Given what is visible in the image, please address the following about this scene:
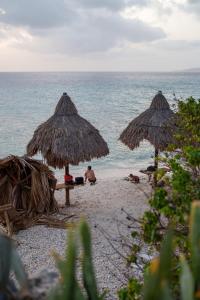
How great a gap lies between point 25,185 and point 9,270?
672 cm

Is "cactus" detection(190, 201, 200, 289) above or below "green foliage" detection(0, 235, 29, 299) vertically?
above

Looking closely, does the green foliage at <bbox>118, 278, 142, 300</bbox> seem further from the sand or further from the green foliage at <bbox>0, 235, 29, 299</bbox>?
the green foliage at <bbox>0, 235, 29, 299</bbox>

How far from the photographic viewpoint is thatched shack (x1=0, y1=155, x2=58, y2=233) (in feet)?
26.2

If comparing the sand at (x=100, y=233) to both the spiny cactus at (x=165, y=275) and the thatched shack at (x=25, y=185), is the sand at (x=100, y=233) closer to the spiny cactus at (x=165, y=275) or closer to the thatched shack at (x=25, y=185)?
the thatched shack at (x=25, y=185)

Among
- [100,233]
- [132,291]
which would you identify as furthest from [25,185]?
[132,291]

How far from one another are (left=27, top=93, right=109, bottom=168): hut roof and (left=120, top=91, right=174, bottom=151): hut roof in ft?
4.52

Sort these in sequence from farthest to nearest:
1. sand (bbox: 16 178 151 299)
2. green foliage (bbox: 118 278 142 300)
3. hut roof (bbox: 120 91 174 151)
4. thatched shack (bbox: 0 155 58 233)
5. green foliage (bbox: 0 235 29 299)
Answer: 1. hut roof (bbox: 120 91 174 151)
2. thatched shack (bbox: 0 155 58 233)
3. sand (bbox: 16 178 151 299)
4. green foliage (bbox: 118 278 142 300)
5. green foliage (bbox: 0 235 29 299)

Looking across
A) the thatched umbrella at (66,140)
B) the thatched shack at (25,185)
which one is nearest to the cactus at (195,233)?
the thatched shack at (25,185)

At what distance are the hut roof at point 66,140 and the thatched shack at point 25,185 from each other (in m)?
0.86

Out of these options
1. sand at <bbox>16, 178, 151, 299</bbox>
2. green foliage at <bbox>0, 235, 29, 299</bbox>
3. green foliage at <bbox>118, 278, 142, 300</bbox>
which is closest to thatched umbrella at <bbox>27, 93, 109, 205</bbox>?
sand at <bbox>16, 178, 151, 299</bbox>

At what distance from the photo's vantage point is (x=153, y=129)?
1032 centimetres

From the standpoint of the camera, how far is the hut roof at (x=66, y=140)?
8.95 m

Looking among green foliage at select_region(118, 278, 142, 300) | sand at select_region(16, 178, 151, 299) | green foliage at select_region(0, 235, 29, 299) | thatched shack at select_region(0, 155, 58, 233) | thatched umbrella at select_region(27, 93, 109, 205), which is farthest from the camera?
thatched umbrella at select_region(27, 93, 109, 205)

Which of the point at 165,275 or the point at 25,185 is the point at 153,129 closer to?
the point at 25,185
